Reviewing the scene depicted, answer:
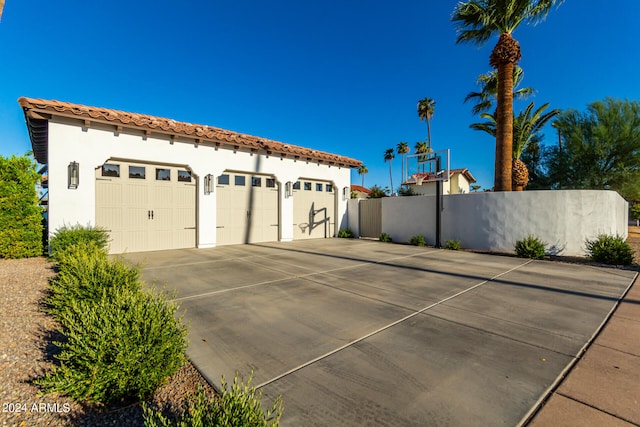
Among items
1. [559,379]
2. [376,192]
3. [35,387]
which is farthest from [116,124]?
[376,192]

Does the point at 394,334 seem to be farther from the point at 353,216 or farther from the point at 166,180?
the point at 353,216

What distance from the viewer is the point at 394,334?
348 centimetres

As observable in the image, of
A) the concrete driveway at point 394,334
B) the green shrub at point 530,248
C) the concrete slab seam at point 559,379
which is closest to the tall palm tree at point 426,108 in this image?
the green shrub at point 530,248

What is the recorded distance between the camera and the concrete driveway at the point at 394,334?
2285mm

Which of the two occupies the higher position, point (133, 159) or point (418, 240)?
point (133, 159)

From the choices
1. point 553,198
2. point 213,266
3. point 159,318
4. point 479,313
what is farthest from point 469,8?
point 159,318

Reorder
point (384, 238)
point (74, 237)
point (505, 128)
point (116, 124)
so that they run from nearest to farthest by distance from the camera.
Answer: point (74, 237) < point (116, 124) < point (505, 128) < point (384, 238)

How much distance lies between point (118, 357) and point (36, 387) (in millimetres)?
881

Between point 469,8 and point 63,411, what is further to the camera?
point 469,8

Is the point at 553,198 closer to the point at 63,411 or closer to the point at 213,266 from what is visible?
the point at 213,266

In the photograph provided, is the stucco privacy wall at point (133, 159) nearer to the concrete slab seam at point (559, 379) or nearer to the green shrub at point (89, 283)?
the green shrub at point (89, 283)

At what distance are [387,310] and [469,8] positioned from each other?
1307cm

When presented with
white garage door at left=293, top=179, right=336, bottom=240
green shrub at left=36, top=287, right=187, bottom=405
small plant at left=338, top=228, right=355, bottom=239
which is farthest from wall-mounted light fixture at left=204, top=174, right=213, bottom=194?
green shrub at left=36, top=287, right=187, bottom=405

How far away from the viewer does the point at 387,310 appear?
4301mm
